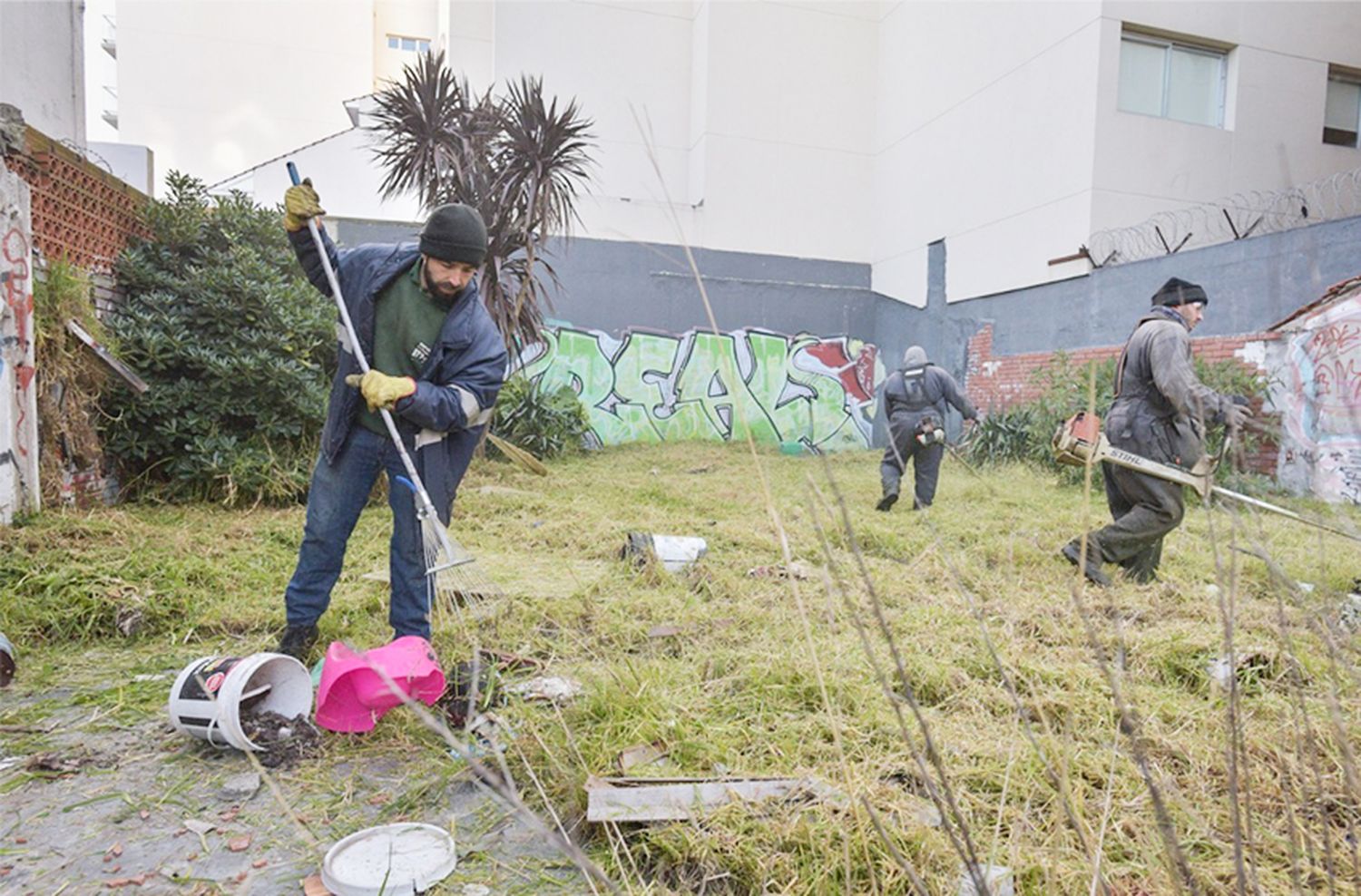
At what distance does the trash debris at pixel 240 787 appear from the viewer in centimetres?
199

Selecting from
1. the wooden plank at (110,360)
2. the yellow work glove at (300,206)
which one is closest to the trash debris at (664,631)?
the yellow work glove at (300,206)

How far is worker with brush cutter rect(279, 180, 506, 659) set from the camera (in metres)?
2.69

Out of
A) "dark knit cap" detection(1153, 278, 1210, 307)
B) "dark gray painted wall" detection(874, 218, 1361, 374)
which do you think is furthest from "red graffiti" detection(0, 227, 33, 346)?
"dark gray painted wall" detection(874, 218, 1361, 374)

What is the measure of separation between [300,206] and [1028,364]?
1030 centimetres

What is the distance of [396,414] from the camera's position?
265cm

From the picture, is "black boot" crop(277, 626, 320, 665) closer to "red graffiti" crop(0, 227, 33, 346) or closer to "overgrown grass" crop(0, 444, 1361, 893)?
"overgrown grass" crop(0, 444, 1361, 893)

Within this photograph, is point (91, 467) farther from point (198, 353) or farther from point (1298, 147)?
point (1298, 147)

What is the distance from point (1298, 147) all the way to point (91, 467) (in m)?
14.3

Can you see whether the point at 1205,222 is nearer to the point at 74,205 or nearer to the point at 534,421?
the point at 534,421

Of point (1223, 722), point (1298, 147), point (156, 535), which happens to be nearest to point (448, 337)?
point (156, 535)

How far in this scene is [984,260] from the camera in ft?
38.8

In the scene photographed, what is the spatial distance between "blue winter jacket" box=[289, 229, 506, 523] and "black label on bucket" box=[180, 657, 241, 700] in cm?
81

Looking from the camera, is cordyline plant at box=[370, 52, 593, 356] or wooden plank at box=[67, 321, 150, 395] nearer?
wooden plank at box=[67, 321, 150, 395]

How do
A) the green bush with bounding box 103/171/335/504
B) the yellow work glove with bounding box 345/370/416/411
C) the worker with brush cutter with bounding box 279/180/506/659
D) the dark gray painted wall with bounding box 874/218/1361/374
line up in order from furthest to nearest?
the dark gray painted wall with bounding box 874/218/1361/374, the green bush with bounding box 103/171/335/504, the worker with brush cutter with bounding box 279/180/506/659, the yellow work glove with bounding box 345/370/416/411
